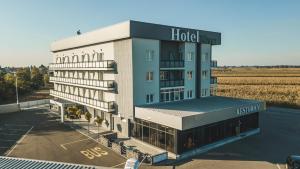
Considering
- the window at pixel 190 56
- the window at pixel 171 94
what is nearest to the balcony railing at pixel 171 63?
the window at pixel 190 56

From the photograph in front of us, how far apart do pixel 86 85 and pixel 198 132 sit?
781 inches

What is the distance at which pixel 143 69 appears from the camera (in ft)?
104

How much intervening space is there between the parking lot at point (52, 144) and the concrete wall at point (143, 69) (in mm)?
7921

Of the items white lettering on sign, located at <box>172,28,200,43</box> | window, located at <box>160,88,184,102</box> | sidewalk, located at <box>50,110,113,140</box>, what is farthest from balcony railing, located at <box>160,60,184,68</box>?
sidewalk, located at <box>50,110,113,140</box>

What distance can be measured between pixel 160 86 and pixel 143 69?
144 inches

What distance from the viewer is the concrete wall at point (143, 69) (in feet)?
102

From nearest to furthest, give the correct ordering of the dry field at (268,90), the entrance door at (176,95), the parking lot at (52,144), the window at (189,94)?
the parking lot at (52,144) < the entrance door at (176,95) < the window at (189,94) < the dry field at (268,90)

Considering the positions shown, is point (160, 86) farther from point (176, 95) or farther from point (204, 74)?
point (204, 74)

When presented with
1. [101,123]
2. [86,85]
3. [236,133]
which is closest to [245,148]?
[236,133]

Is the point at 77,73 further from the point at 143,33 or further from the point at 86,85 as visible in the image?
the point at 143,33

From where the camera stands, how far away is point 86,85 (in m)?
38.9

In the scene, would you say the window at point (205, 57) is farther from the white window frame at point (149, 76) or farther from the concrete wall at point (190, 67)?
the white window frame at point (149, 76)

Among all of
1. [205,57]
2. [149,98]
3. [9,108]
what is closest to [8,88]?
[9,108]

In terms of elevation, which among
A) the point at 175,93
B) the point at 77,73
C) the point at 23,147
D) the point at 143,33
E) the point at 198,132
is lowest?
the point at 23,147
